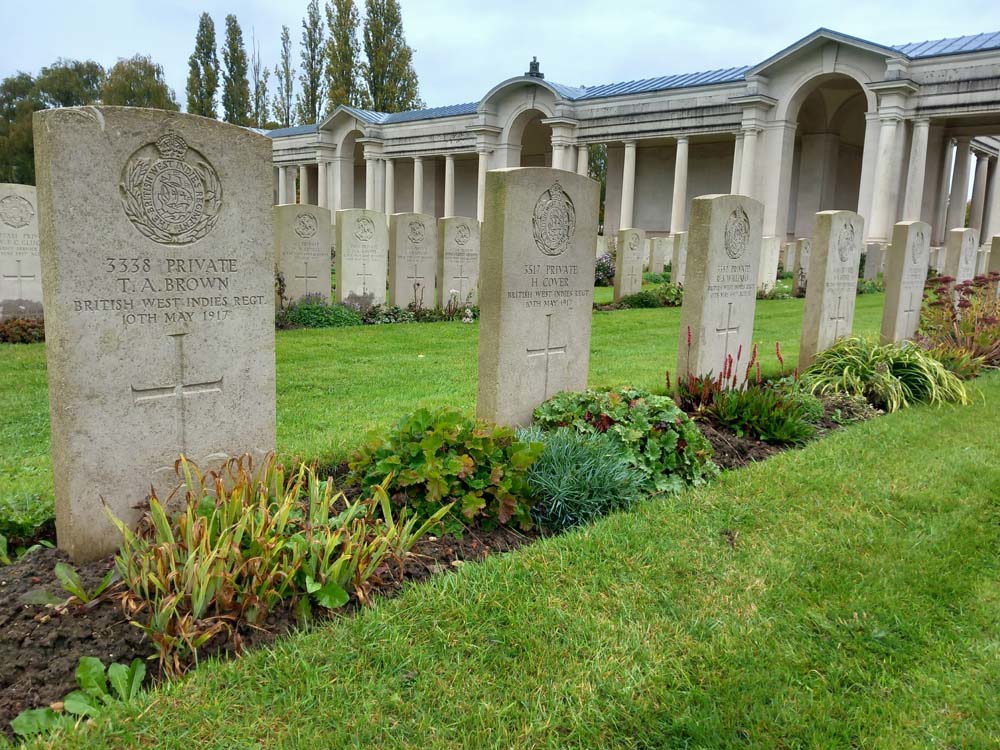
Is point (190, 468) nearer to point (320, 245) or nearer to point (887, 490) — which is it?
point (887, 490)

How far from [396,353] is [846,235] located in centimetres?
527

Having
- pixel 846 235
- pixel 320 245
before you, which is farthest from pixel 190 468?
pixel 320 245

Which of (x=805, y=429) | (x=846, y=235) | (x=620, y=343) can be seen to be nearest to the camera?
(x=805, y=429)

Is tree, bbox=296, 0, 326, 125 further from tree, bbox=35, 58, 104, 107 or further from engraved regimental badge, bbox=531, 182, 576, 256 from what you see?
engraved regimental badge, bbox=531, 182, 576, 256

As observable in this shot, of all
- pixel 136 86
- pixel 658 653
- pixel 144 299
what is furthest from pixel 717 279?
pixel 136 86

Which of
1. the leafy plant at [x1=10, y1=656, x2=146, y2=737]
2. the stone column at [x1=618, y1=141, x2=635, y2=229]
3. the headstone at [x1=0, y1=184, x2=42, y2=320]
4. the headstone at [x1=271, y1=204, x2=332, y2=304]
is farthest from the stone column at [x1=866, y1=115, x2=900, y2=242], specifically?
the leafy plant at [x1=10, y1=656, x2=146, y2=737]

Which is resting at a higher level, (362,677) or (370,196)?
(370,196)

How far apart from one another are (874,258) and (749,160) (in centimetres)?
606

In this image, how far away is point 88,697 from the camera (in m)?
2.57

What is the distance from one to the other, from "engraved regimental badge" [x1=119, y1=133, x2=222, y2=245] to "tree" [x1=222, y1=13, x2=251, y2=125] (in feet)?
150

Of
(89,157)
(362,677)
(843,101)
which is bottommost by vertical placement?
(362,677)

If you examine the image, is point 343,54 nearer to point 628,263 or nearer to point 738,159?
point 738,159

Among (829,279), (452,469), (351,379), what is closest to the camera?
(452,469)

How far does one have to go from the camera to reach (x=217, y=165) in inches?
143
